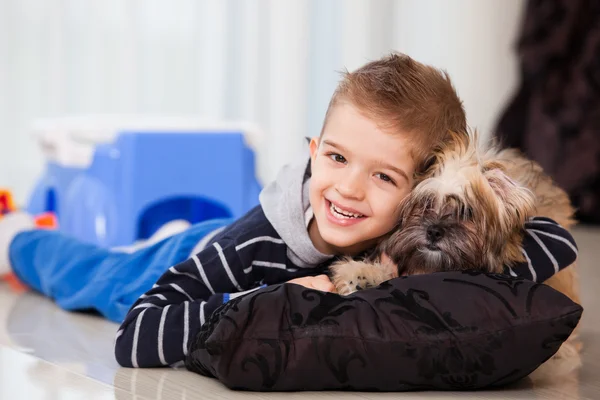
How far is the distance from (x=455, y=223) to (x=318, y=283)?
284mm

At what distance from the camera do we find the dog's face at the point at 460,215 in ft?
4.79

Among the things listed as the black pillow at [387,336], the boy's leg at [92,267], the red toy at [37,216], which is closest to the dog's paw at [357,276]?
the black pillow at [387,336]

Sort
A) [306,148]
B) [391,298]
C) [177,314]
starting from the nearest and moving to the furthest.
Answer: [391,298] → [177,314] → [306,148]

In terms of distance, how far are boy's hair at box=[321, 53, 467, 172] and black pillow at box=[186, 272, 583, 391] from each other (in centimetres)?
Result: 28

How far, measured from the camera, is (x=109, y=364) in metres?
1.62

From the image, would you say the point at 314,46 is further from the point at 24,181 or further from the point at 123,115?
the point at 24,181

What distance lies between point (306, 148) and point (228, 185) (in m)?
0.85

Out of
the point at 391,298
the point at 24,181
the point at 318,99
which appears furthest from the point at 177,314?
the point at 24,181

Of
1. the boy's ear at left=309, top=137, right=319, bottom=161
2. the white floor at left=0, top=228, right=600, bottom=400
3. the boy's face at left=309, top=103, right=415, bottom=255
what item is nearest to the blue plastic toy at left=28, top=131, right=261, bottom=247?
the white floor at left=0, top=228, right=600, bottom=400

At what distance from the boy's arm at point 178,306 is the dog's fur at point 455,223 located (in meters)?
0.21

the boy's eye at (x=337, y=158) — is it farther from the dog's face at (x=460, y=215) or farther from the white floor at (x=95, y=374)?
the white floor at (x=95, y=374)

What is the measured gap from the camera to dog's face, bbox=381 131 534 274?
146 centimetres

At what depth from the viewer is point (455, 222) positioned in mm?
1458

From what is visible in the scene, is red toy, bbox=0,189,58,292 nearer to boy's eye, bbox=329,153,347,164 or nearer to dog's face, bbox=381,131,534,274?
boy's eye, bbox=329,153,347,164
